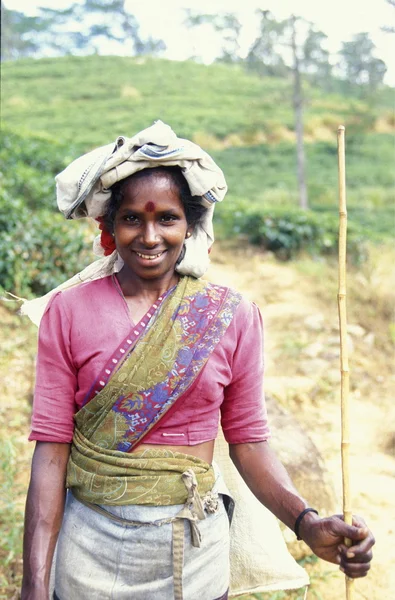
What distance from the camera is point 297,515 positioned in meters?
1.47

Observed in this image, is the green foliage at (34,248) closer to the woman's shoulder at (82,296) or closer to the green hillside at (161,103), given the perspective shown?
the woman's shoulder at (82,296)

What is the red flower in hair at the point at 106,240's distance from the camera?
62.4 inches

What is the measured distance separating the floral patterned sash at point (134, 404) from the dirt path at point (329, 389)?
5.57ft

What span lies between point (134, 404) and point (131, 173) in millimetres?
520

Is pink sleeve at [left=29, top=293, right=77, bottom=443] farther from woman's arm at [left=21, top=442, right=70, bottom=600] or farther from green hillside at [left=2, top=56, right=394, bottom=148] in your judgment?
green hillside at [left=2, top=56, right=394, bottom=148]

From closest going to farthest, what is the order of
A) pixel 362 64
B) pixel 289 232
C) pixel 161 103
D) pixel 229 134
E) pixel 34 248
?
pixel 34 248 → pixel 289 232 → pixel 229 134 → pixel 161 103 → pixel 362 64

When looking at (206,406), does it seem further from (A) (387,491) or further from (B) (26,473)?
(A) (387,491)

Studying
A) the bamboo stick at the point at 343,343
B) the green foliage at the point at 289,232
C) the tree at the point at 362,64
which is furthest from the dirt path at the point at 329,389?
the tree at the point at 362,64

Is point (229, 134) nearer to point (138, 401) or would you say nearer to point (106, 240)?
point (106, 240)

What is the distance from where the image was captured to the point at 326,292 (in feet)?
23.5

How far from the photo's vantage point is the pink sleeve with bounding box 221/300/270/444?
152cm

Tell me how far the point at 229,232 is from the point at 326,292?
271 cm

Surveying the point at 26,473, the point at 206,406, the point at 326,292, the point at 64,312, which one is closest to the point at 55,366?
the point at 64,312

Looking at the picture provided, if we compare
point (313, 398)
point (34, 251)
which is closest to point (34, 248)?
point (34, 251)
